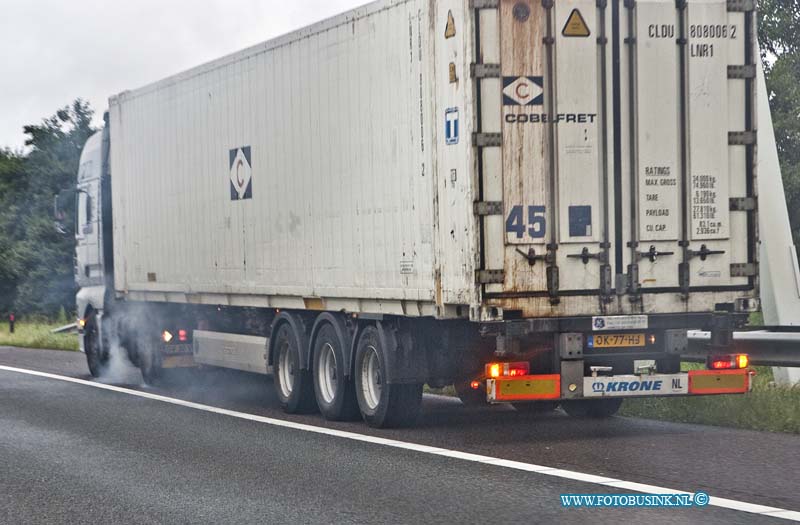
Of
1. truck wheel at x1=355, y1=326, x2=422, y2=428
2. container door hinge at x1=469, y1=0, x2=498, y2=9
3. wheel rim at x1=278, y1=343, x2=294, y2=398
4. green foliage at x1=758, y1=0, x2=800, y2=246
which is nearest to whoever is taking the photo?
container door hinge at x1=469, y1=0, x2=498, y2=9

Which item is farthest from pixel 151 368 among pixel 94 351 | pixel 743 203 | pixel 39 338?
pixel 39 338

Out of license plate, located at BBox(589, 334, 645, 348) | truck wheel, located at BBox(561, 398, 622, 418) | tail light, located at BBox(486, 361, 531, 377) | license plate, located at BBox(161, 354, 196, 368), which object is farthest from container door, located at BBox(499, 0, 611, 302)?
license plate, located at BBox(161, 354, 196, 368)

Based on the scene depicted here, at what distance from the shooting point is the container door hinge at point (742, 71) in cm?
1190

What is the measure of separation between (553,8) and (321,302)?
4.17 metres

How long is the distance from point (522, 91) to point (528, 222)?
1.05 metres

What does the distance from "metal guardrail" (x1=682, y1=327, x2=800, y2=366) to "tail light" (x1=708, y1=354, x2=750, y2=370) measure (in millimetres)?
716

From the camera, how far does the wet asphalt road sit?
27.9 feet

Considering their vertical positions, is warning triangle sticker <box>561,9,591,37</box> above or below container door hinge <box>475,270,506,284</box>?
above

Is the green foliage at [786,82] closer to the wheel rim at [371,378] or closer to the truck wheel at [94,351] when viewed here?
the truck wheel at [94,351]

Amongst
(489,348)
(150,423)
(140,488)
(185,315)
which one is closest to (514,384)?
(489,348)

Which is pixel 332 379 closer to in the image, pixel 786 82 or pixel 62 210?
pixel 62 210

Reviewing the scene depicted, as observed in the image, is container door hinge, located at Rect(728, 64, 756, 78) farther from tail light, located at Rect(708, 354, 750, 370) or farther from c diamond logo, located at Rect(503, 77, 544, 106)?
tail light, located at Rect(708, 354, 750, 370)

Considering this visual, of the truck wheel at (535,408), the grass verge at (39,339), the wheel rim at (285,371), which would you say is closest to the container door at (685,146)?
the truck wheel at (535,408)

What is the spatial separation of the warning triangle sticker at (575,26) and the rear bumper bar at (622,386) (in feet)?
9.10
